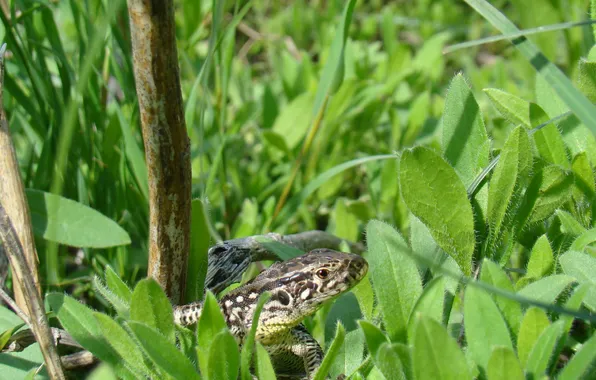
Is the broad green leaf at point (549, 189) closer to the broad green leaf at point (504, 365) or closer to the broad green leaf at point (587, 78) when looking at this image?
the broad green leaf at point (587, 78)

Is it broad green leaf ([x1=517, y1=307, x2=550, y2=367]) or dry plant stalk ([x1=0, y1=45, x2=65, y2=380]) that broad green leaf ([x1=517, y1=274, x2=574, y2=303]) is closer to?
broad green leaf ([x1=517, y1=307, x2=550, y2=367])

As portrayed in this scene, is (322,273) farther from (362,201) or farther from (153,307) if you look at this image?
(362,201)

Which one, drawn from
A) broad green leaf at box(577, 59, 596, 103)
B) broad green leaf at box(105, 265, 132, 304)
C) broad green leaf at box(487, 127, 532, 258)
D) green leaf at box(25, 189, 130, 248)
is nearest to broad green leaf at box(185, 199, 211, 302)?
broad green leaf at box(105, 265, 132, 304)

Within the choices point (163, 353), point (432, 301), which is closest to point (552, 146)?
point (432, 301)

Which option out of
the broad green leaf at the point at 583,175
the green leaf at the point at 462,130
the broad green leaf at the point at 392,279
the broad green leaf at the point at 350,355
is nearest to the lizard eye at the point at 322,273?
the broad green leaf at the point at 350,355

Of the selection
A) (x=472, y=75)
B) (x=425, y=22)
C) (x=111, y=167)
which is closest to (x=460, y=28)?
(x=425, y=22)
